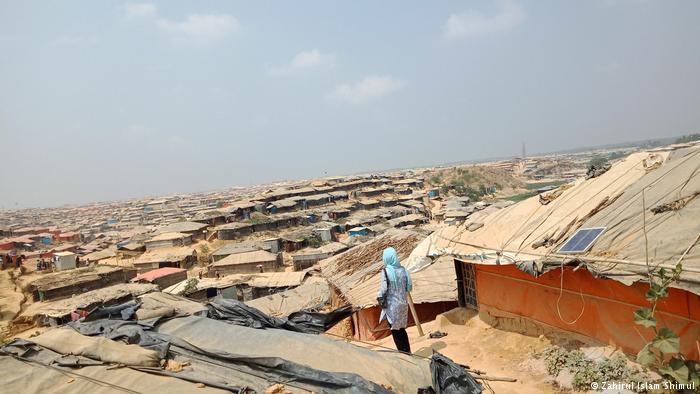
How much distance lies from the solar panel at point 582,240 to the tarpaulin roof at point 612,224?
0.11 m

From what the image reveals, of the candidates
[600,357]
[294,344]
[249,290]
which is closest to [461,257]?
[600,357]

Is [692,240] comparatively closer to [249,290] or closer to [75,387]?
[75,387]

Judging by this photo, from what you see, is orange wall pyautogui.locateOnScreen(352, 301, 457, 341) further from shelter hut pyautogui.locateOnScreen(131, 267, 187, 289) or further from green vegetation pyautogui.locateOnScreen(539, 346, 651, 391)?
shelter hut pyautogui.locateOnScreen(131, 267, 187, 289)

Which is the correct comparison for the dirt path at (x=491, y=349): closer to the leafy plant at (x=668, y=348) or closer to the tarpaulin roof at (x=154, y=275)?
the leafy plant at (x=668, y=348)

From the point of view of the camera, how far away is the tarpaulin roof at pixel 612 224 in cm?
500

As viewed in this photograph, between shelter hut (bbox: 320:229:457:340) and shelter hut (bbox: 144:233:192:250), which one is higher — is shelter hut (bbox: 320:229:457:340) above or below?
above

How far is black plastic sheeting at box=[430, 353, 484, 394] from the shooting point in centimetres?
449

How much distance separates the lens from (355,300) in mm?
11242

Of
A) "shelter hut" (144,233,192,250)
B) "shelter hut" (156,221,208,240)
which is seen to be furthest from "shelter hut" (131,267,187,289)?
"shelter hut" (156,221,208,240)

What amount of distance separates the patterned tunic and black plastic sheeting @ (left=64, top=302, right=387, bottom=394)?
1730mm

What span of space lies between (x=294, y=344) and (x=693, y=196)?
599 cm

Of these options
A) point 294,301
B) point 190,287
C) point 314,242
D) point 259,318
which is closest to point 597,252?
point 259,318

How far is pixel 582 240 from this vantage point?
19.9ft

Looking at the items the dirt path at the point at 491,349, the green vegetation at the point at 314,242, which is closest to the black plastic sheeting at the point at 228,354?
the dirt path at the point at 491,349
